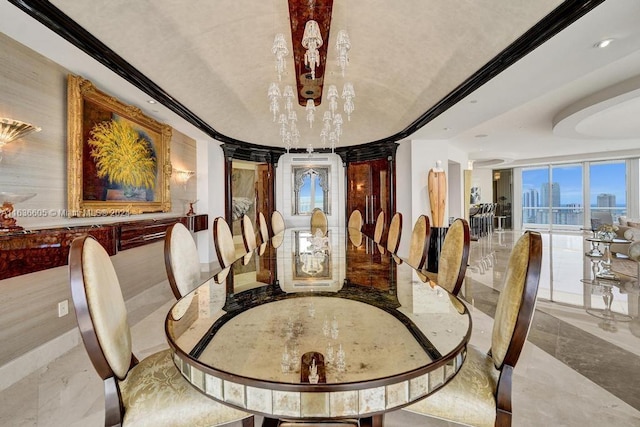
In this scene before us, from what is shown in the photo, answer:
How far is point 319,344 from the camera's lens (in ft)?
2.89

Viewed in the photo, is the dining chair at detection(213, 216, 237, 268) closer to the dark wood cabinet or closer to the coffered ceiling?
the coffered ceiling

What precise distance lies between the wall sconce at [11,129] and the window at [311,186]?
5610mm

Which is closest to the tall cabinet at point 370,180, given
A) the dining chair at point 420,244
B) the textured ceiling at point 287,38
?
the textured ceiling at point 287,38

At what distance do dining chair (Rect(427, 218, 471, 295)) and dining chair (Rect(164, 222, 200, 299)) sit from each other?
4.86 ft

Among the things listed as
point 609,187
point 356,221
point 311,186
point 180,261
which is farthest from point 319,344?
point 609,187

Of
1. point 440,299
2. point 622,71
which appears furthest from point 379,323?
point 622,71

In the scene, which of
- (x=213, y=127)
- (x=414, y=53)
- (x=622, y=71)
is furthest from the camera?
(x=213, y=127)

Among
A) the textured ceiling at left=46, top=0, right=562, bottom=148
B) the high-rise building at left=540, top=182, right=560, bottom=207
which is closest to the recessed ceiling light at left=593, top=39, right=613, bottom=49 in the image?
the textured ceiling at left=46, top=0, right=562, bottom=148

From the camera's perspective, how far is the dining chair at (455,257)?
5.71 ft

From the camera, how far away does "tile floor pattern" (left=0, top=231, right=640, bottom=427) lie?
62.8 inches

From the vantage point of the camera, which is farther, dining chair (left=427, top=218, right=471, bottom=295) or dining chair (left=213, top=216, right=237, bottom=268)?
dining chair (left=213, top=216, right=237, bottom=268)

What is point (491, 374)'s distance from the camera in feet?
3.77

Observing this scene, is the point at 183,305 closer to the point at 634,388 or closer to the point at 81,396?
the point at 81,396

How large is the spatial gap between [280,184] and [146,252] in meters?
3.99
